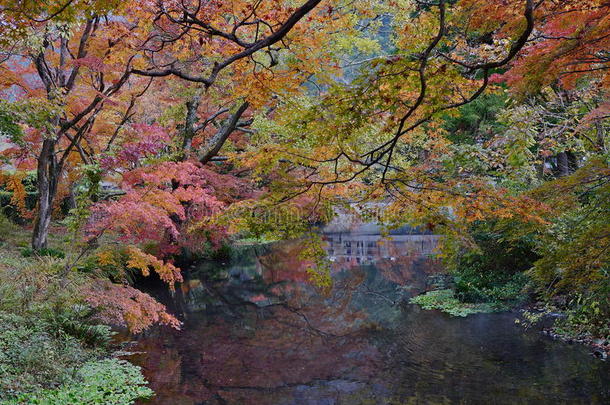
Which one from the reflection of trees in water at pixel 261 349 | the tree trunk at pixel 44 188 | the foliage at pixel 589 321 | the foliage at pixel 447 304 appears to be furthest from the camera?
the tree trunk at pixel 44 188

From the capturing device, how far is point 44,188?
367 inches

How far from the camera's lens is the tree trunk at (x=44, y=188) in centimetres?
914

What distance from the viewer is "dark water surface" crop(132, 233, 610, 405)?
5.35 metres

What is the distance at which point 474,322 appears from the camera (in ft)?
Answer: 26.2

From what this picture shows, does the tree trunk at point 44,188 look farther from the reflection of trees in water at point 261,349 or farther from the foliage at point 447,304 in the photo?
the foliage at point 447,304

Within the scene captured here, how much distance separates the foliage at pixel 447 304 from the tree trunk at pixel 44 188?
7.89 metres

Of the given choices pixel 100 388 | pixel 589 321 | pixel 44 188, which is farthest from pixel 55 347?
pixel 589 321

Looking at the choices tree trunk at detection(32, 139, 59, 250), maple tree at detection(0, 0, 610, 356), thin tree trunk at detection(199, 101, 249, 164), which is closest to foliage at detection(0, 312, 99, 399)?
maple tree at detection(0, 0, 610, 356)

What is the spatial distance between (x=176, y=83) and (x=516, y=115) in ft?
25.7

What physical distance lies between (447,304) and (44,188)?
8508mm

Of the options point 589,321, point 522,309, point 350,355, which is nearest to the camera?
point 589,321

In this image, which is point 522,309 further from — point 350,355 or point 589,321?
point 350,355

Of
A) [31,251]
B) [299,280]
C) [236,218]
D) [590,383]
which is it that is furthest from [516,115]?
[31,251]

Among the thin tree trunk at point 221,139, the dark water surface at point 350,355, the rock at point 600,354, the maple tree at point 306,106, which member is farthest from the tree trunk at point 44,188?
the rock at point 600,354
